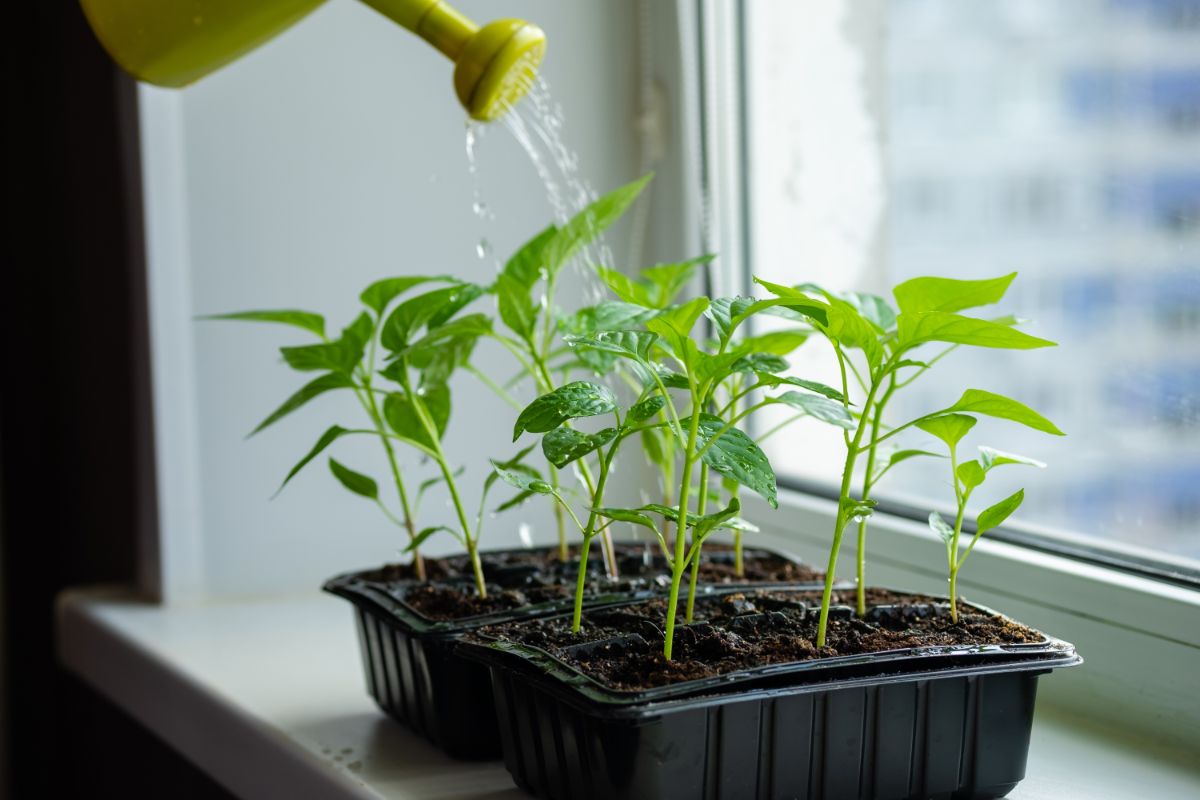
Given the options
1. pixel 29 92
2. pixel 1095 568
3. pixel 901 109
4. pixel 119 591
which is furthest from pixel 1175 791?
pixel 29 92

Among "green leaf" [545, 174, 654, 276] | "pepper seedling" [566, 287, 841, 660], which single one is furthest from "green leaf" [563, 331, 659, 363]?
"green leaf" [545, 174, 654, 276]

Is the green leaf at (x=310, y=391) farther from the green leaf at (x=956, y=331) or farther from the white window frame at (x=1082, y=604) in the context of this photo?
the white window frame at (x=1082, y=604)

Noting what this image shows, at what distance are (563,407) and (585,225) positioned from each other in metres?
0.18

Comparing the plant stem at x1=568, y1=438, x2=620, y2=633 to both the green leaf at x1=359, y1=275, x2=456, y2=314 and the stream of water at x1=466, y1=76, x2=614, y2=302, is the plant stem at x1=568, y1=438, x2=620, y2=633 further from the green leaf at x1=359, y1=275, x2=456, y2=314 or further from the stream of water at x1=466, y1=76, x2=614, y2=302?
the stream of water at x1=466, y1=76, x2=614, y2=302

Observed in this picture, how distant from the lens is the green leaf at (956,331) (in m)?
0.60

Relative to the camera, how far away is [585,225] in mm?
767

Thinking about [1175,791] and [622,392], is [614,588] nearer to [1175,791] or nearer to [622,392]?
[1175,791]

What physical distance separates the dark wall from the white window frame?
2.72 feet

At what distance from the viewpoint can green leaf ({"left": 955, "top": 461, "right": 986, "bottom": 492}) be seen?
2.24 ft

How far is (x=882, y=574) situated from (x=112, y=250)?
3.17 feet

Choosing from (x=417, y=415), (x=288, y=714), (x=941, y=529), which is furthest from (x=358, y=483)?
(x=941, y=529)

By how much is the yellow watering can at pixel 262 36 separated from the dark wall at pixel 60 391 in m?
0.65

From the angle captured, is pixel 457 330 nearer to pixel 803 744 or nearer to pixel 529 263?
pixel 529 263

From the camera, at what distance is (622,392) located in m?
1.27
